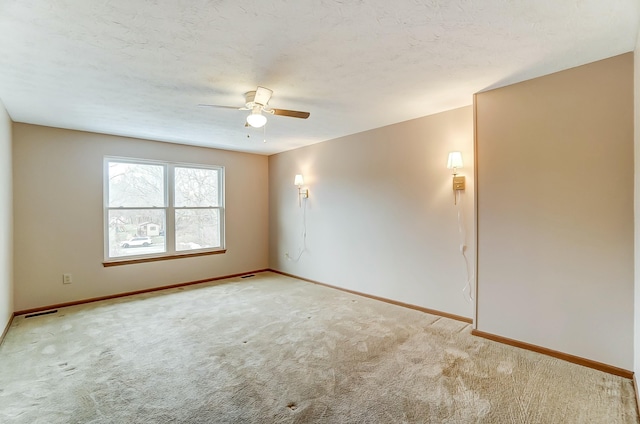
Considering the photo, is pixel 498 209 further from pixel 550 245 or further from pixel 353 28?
pixel 353 28

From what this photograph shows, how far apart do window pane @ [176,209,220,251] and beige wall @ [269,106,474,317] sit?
4.61ft

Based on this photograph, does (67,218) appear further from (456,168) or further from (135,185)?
(456,168)

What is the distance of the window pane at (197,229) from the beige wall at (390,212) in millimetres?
1406

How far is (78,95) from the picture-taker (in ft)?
9.42

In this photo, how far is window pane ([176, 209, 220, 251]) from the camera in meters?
5.09

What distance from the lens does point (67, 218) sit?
13.3ft

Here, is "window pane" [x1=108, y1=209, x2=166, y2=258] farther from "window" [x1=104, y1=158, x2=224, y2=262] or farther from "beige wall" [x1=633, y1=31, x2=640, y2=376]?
"beige wall" [x1=633, y1=31, x2=640, y2=376]

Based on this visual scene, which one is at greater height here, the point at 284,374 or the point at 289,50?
the point at 289,50

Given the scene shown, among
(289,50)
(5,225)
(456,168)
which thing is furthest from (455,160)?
(5,225)

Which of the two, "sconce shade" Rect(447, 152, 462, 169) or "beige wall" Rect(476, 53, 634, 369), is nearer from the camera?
"beige wall" Rect(476, 53, 634, 369)

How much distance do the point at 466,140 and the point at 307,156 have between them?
2721mm

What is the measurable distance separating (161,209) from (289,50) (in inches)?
148

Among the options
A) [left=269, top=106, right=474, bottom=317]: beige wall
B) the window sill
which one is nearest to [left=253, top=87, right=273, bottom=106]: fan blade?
[left=269, top=106, right=474, bottom=317]: beige wall

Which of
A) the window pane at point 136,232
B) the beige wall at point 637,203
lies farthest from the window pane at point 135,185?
the beige wall at point 637,203
